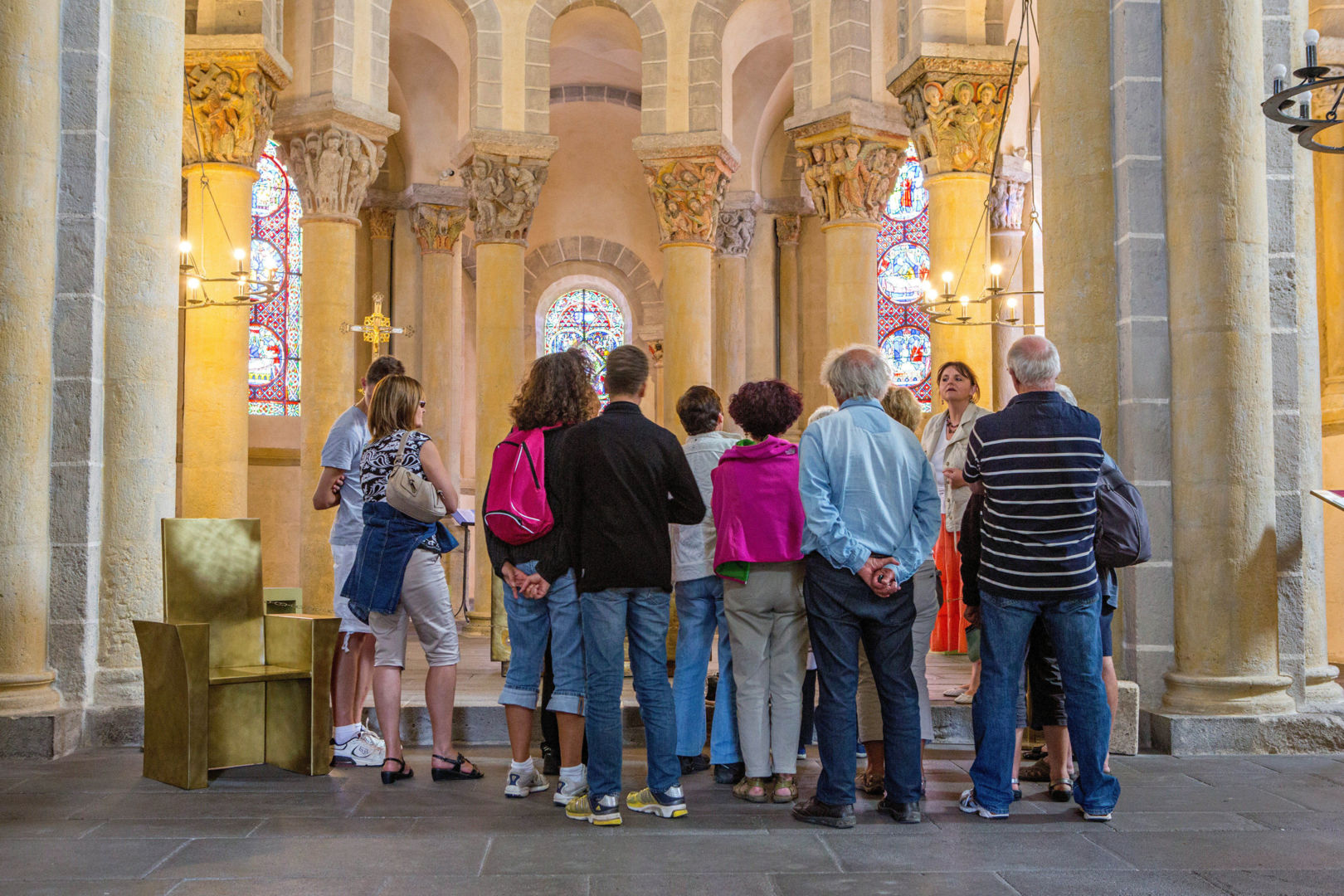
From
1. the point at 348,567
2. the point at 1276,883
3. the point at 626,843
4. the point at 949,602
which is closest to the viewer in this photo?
the point at 1276,883

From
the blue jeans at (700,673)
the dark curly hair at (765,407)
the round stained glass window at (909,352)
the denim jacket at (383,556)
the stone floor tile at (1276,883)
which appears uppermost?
the round stained glass window at (909,352)

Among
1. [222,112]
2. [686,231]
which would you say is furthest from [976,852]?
[686,231]

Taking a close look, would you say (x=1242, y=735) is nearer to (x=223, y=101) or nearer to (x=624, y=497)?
(x=624, y=497)

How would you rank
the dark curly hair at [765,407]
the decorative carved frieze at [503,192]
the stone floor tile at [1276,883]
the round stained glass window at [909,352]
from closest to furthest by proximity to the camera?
the stone floor tile at [1276,883] < the dark curly hair at [765,407] < the decorative carved frieze at [503,192] < the round stained glass window at [909,352]

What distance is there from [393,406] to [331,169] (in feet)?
22.8

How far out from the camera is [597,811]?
4.15 meters

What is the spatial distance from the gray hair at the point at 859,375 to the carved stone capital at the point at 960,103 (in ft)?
20.4

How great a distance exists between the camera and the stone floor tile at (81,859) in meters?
3.47

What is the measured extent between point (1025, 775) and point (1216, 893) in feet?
5.55

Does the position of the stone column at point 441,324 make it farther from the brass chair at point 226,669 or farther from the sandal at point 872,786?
the sandal at point 872,786

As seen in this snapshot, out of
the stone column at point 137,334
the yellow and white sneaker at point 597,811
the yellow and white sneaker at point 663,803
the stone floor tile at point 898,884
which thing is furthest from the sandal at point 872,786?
the stone column at point 137,334

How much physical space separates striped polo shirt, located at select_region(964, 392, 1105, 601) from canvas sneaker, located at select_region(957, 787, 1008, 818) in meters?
0.72

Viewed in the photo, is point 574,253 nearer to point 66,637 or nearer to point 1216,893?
point 66,637

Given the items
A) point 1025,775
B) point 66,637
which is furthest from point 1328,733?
point 66,637
